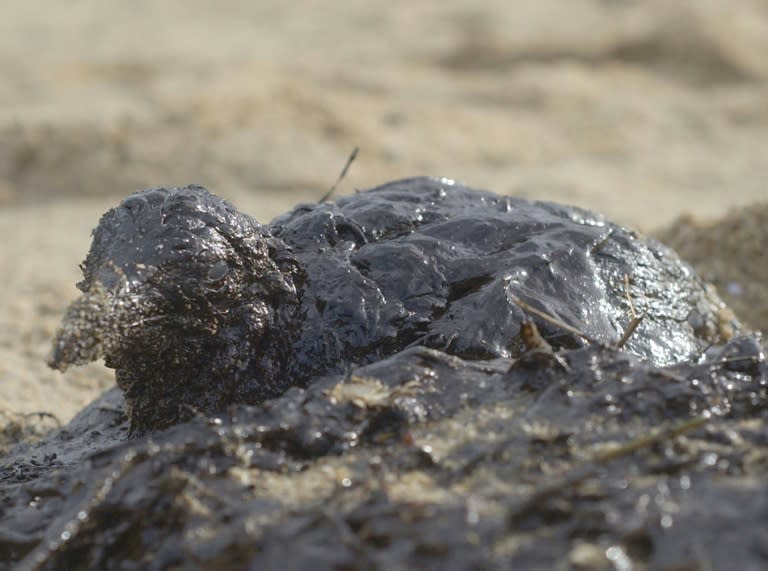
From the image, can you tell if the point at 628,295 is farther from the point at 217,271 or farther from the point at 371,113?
the point at 371,113

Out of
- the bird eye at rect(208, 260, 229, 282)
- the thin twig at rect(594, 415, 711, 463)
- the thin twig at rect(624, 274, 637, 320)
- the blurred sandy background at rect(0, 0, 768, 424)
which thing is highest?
the bird eye at rect(208, 260, 229, 282)

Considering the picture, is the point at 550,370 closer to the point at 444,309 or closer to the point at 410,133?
the point at 444,309

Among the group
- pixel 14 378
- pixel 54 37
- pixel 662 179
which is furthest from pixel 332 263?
pixel 54 37

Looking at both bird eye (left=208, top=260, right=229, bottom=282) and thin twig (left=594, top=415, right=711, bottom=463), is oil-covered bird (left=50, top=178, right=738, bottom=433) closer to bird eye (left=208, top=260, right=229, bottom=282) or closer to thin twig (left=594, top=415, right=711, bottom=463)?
bird eye (left=208, top=260, right=229, bottom=282)

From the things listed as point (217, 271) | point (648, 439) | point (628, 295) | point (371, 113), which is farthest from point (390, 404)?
point (371, 113)

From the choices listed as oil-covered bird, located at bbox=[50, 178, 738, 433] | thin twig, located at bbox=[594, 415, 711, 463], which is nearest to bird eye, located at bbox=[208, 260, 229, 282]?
oil-covered bird, located at bbox=[50, 178, 738, 433]

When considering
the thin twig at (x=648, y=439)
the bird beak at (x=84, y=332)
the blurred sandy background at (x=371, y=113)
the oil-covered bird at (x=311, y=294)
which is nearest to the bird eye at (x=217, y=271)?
the oil-covered bird at (x=311, y=294)
